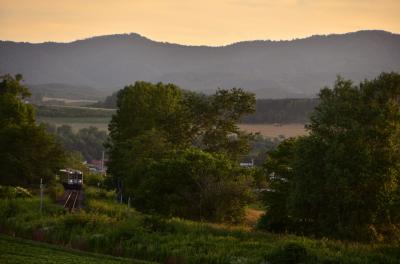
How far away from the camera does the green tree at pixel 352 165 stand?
126 feet

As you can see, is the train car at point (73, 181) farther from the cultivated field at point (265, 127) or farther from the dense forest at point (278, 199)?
the cultivated field at point (265, 127)

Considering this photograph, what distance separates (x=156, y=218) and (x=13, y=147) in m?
35.0

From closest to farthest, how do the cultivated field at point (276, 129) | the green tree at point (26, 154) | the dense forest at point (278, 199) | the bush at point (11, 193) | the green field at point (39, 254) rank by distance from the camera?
the green field at point (39, 254)
the dense forest at point (278, 199)
the bush at point (11, 193)
the green tree at point (26, 154)
the cultivated field at point (276, 129)

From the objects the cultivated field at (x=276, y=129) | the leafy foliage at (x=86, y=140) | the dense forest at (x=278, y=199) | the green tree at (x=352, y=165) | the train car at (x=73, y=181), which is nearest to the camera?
the dense forest at (x=278, y=199)

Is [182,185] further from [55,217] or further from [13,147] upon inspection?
[13,147]

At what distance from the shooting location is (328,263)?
30375 millimetres

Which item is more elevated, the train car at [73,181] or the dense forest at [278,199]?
the dense forest at [278,199]

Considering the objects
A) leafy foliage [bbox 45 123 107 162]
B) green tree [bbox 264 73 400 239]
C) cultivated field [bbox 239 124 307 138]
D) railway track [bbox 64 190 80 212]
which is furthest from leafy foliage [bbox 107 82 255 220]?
cultivated field [bbox 239 124 307 138]

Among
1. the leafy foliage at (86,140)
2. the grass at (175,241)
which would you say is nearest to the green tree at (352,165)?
the grass at (175,241)

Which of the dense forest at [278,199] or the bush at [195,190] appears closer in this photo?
the dense forest at [278,199]

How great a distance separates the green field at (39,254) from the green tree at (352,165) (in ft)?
45.0

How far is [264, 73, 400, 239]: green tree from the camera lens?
3850 cm

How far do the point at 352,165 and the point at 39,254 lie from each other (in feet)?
62.9

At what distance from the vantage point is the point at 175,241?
35.5 m
